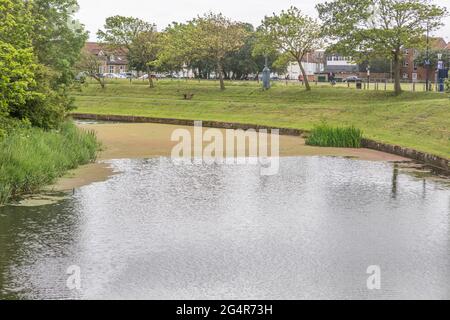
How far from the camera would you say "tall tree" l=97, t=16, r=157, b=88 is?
70375 millimetres

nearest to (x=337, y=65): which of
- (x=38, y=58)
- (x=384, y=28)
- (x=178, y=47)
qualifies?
(x=178, y=47)

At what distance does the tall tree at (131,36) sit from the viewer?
70.4m

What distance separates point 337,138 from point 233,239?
61.0 ft

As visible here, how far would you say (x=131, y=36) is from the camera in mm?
70375

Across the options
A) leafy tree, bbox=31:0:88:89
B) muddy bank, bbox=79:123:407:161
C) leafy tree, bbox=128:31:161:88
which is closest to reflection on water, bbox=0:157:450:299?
muddy bank, bbox=79:123:407:161

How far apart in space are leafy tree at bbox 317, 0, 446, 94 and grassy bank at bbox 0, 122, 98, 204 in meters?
27.6

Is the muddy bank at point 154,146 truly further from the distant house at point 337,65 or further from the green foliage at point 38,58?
the distant house at point 337,65

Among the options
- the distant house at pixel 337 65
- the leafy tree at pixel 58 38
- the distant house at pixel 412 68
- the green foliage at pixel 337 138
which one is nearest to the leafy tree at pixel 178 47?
the leafy tree at pixel 58 38

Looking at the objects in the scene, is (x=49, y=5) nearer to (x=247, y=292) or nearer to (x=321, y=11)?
(x=247, y=292)

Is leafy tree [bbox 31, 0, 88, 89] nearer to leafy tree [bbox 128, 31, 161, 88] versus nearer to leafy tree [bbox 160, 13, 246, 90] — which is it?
leafy tree [bbox 160, 13, 246, 90]

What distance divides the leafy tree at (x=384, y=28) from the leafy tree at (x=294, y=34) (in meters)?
5.09
